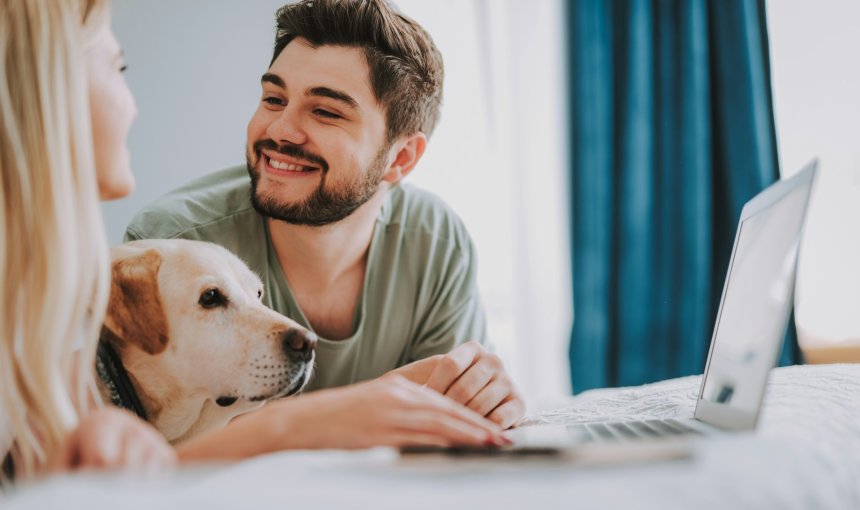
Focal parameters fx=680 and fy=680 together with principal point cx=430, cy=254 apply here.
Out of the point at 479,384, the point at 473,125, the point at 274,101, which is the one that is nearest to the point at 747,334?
the point at 479,384

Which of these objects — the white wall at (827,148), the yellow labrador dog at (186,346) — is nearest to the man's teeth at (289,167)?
the yellow labrador dog at (186,346)

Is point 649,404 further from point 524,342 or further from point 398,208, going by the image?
point 524,342

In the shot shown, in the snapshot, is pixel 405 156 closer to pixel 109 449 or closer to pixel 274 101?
pixel 274 101

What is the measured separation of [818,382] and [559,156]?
1.25 metres

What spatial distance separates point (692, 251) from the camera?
6.41ft

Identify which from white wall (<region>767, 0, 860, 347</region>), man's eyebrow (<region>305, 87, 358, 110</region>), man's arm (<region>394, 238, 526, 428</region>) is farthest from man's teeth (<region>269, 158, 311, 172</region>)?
white wall (<region>767, 0, 860, 347</region>)

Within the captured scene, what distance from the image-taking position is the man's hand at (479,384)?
909mm

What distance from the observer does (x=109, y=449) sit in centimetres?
51

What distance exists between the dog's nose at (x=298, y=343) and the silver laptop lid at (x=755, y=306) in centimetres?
50

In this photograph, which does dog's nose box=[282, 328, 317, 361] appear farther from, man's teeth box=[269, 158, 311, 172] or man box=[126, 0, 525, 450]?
man's teeth box=[269, 158, 311, 172]

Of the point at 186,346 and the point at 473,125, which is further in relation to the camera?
the point at 473,125

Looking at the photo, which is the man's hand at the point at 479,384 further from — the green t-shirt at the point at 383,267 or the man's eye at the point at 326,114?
the man's eye at the point at 326,114

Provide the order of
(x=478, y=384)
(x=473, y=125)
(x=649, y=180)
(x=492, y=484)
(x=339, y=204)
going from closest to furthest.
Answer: (x=492, y=484) < (x=478, y=384) < (x=339, y=204) < (x=473, y=125) < (x=649, y=180)

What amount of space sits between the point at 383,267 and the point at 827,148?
1296mm
